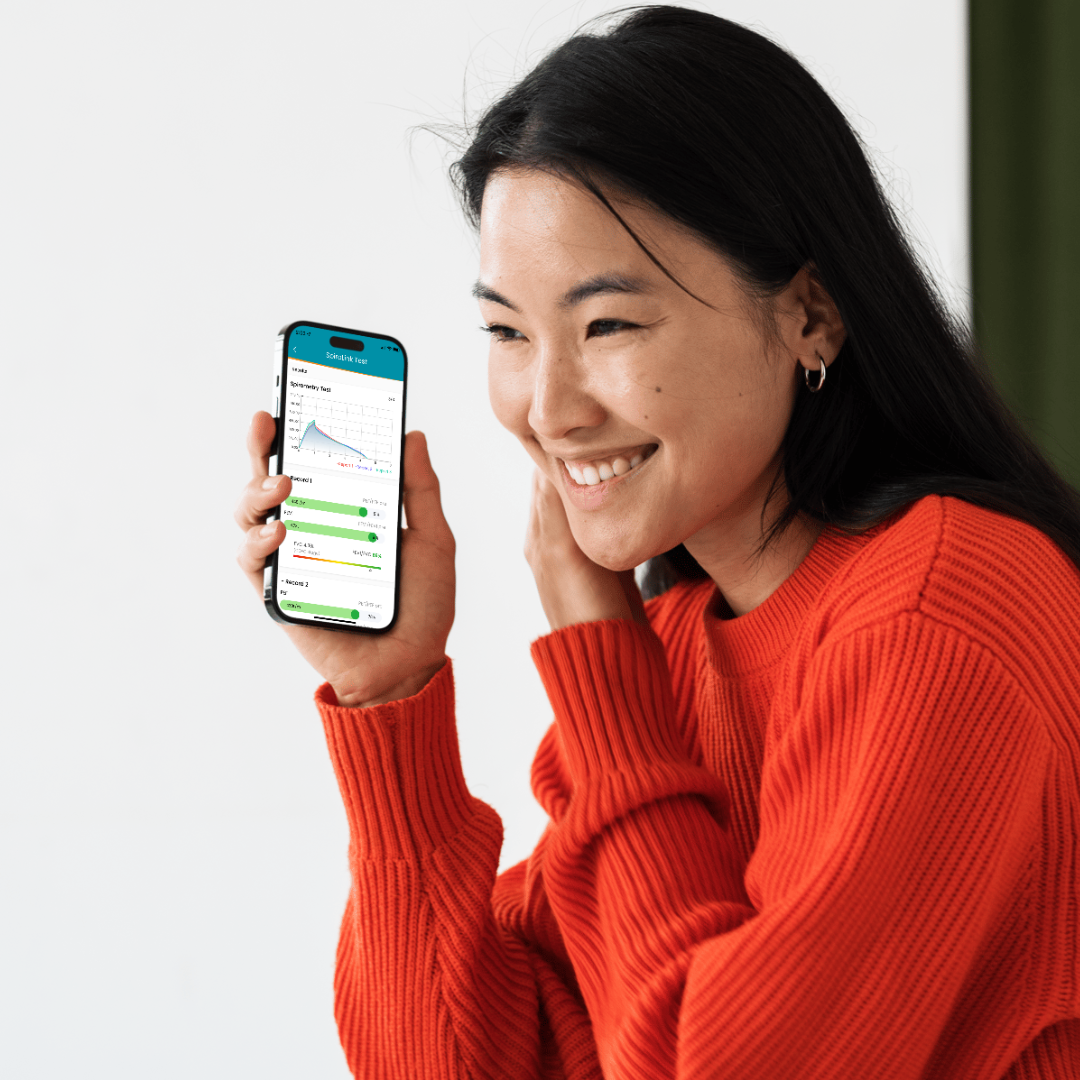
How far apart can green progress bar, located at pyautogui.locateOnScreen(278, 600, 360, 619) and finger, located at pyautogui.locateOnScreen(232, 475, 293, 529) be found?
0.08 m

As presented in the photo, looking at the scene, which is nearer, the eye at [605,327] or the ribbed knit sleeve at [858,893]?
the ribbed knit sleeve at [858,893]

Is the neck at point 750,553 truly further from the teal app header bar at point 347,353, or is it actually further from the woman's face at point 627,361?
the teal app header bar at point 347,353

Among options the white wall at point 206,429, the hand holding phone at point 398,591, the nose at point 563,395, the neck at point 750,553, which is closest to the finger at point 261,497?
the hand holding phone at point 398,591

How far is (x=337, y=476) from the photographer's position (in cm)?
98

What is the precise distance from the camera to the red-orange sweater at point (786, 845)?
0.64 m

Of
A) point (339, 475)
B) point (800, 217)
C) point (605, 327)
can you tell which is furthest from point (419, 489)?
point (800, 217)

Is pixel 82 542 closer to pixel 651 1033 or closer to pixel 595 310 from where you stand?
pixel 595 310

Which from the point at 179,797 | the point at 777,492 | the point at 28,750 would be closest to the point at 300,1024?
the point at 179,797

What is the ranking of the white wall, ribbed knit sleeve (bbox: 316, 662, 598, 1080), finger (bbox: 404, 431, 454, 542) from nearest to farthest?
1. ribbed knit sleeve (bbox: 316, 662, 598, 1080)
2. finger (bbox: 404, 431, 454, 542)
3. the white wall

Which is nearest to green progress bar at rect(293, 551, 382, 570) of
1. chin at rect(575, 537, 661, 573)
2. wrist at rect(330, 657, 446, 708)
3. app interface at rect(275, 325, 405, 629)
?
app interface at rect(275, 325, 405, 629)

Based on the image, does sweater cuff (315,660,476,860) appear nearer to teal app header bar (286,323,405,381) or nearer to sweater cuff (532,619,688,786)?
sweater cuff (532,619,688,786)

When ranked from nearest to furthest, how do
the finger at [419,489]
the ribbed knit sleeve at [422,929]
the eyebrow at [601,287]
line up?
the eyebrow at [601,287] < the ribbed knit sleeve at [422,929] < the finger at [419,489]

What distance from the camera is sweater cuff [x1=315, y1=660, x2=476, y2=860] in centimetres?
94

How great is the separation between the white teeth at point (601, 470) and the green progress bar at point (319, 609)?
0.24 m
